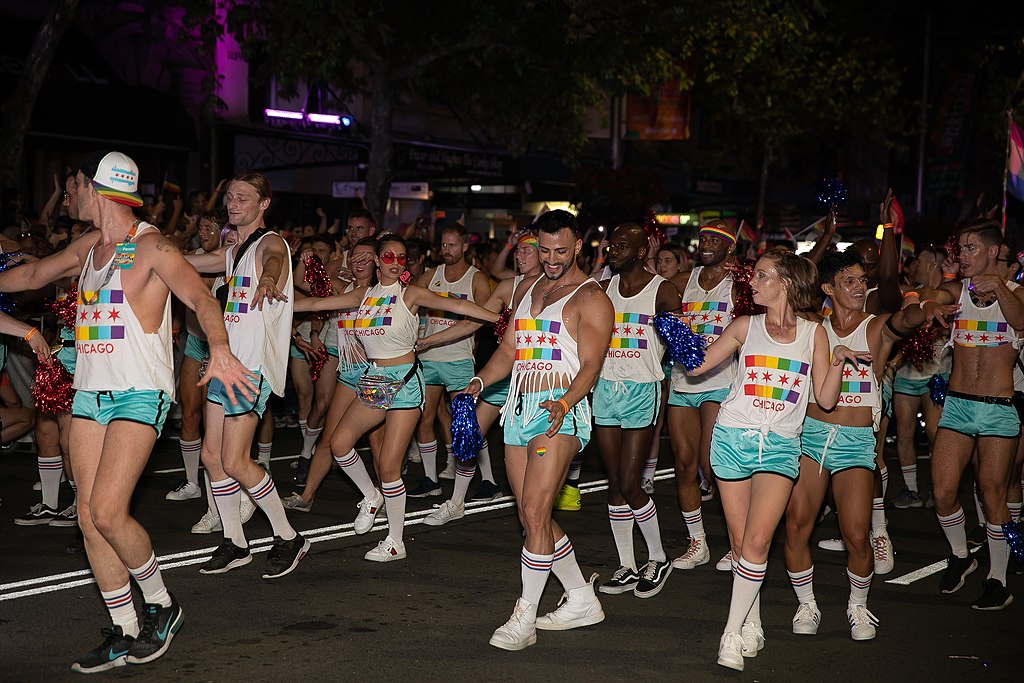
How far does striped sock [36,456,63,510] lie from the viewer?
341 inches

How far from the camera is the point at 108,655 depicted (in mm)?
5551

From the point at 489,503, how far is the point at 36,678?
4880 millimetres

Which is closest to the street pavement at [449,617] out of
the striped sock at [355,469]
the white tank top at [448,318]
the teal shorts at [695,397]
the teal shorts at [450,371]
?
the striped sock at [355,469]

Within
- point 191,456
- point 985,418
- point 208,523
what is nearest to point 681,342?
point 985,418

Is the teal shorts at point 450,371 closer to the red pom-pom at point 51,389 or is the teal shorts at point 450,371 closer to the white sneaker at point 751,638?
the red pom-pom at point 51,389

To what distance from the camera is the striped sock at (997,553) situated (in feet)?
23.5

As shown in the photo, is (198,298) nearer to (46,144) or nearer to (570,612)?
(570,612)

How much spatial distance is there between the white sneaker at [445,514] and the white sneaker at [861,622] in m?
3.49

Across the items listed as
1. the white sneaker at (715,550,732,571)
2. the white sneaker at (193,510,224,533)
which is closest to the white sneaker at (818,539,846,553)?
the white sneaker at (715,550,732,571)

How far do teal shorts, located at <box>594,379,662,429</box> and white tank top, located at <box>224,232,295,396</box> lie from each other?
77.3 inches

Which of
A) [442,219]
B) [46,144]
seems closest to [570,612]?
[46,144]

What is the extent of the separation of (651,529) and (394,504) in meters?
1.73

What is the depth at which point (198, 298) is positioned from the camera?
5.55 meters

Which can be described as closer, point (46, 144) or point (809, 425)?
point (809, 425)
